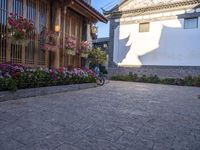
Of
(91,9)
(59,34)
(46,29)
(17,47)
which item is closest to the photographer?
(17,47)

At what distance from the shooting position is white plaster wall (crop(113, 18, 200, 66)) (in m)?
14.0

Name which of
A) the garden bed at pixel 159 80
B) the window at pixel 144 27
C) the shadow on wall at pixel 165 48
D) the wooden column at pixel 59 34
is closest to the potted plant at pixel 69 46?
the wooden column at pixel 59 34

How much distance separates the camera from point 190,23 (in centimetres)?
1411

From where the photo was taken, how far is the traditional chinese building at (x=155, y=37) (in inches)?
552

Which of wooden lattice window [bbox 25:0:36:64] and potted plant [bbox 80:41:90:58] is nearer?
wooden lattice window [bbox 25:0:36:64]

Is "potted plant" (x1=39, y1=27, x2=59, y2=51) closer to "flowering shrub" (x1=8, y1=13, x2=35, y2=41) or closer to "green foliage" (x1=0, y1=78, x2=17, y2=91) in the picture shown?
"flowering shrub" (x1=8, y1=13, x2=35, y2=41)

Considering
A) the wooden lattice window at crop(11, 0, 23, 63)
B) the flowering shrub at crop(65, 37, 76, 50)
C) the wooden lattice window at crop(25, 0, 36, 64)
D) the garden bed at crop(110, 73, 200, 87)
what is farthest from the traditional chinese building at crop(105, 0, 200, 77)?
the wooden lattice window at crop(11, 0, 23, 63)

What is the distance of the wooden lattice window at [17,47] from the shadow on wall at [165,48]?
37.3 feet

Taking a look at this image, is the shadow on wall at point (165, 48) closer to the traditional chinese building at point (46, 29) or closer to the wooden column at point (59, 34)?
the traditional chinese building at point (46, 29)

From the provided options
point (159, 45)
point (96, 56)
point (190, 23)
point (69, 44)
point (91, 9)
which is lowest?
point (96, 56)

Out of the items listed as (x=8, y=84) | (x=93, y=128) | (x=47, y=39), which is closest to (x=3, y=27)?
(x=47, y=39)

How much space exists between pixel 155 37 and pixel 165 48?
1.18 m

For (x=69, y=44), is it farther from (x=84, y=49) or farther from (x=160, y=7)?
(x=160, y=7)

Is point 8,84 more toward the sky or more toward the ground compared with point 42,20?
more toward the ground
